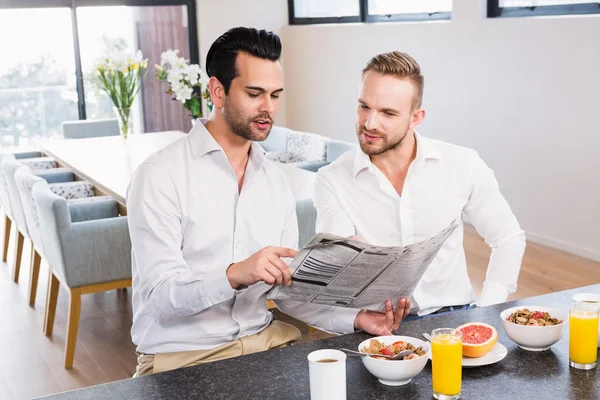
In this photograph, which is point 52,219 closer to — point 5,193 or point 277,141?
point 5,193

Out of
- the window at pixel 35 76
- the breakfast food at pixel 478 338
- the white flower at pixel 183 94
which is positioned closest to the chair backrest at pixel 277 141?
the white flower at pixel 183 94

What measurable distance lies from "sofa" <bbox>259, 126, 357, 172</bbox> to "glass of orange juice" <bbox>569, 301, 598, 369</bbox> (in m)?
3.31

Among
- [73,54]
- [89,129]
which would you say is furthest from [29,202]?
[73,54]

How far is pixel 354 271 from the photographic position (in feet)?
5.63

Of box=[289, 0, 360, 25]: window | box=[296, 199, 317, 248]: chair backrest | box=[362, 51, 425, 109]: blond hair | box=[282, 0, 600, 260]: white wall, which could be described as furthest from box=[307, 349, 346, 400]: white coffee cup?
box=[289, 0, 360, 25]: window

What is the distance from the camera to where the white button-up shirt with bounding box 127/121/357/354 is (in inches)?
78.2

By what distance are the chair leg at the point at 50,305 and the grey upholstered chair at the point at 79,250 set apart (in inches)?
9.1

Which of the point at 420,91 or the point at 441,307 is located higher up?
the point at 420,91

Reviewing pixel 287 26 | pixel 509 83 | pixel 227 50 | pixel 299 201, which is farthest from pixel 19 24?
pixel 227 50

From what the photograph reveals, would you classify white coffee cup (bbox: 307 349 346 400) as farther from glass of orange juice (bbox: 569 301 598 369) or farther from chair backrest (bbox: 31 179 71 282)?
chair backrest (bbox: 31 179 71 282)

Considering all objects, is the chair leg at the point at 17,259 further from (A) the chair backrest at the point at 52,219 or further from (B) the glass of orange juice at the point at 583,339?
(B) the glass of orange juice at the point at 583,339

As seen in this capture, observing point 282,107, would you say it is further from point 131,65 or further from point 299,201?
point 299,201

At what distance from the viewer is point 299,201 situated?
3578 millimetres

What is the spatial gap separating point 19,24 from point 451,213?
20.7 ft
